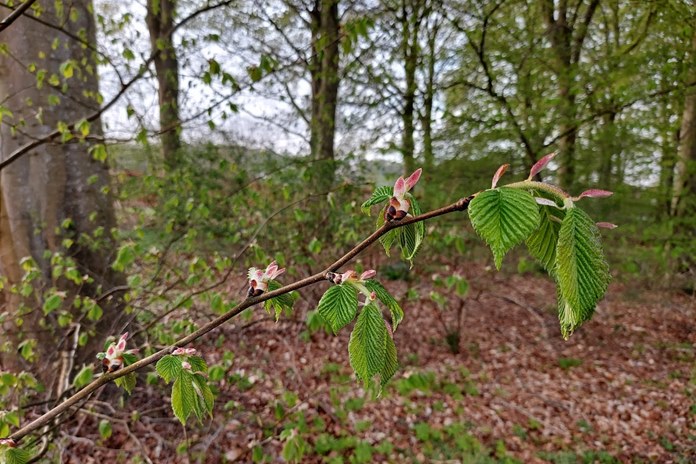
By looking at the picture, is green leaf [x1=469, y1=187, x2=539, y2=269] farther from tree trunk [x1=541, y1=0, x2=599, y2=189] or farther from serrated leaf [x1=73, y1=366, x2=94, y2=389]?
tree trunk [x1=541, y1=0, x2=599, y2=189]

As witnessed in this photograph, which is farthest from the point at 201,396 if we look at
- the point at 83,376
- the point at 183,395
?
the point at 83,376

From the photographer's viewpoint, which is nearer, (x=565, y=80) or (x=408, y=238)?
(x=408, y=238)

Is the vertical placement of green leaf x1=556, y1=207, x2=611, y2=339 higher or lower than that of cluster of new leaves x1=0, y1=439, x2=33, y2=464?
higher

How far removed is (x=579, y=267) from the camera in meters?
0.43

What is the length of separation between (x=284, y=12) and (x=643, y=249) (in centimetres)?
502

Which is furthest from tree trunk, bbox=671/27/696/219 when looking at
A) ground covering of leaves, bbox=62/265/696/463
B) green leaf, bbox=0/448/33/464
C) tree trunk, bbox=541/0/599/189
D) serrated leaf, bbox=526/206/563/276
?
green leaf, bbox=0/448/33/464

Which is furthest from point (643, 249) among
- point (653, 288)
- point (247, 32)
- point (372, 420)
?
point (247, 32)

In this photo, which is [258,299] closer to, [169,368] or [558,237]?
[169,368]

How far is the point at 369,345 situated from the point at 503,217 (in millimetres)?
249

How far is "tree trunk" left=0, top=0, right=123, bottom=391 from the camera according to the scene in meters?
2.41

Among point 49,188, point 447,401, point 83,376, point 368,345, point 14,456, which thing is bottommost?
point 447,401

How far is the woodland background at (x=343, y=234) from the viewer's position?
2.43 meters

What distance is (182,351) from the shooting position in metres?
0.72

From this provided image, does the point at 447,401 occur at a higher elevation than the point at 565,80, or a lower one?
lower
